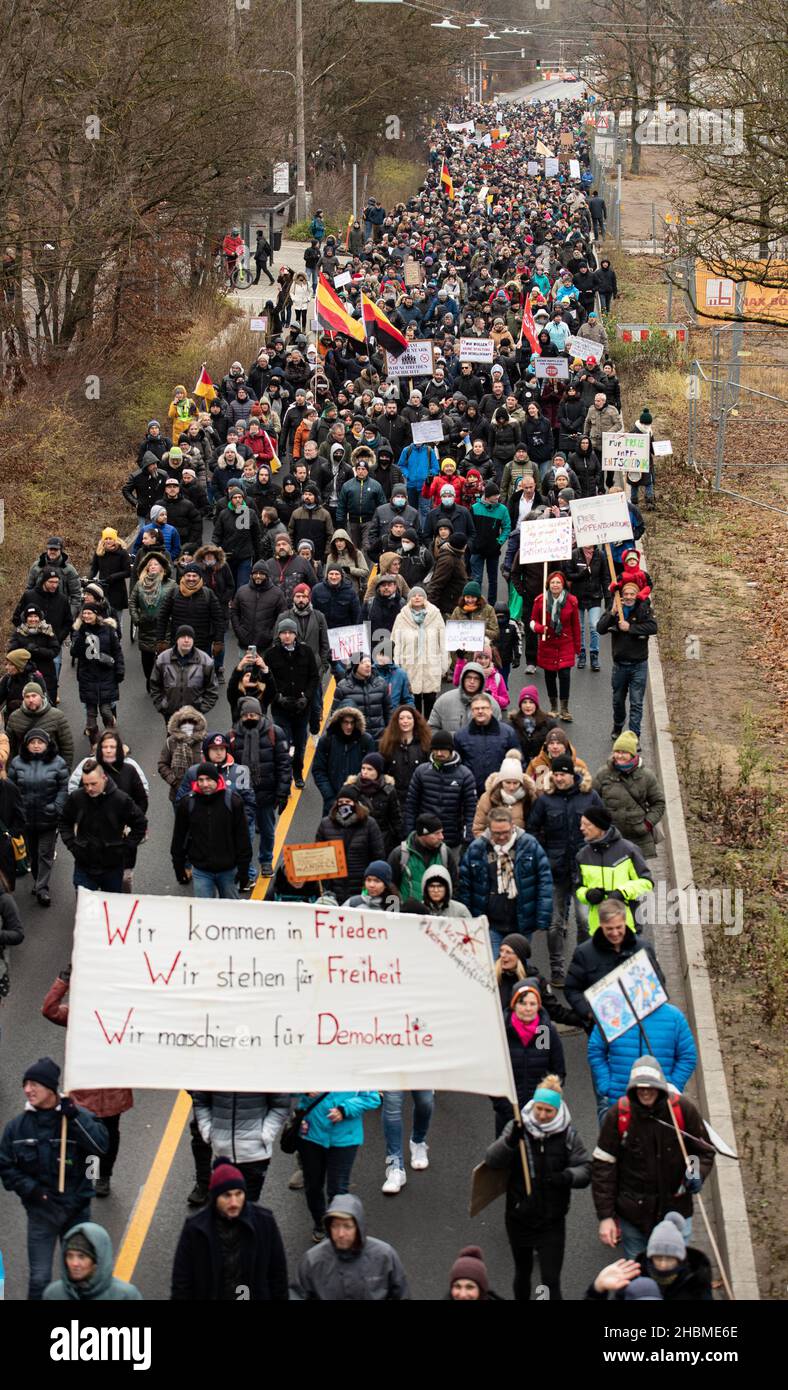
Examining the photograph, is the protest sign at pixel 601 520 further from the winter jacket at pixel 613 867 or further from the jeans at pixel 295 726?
the winter jacket at pixel 613 867

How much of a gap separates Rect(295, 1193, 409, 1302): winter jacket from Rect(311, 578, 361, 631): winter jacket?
31.7 feet

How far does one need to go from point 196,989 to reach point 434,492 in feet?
41.4

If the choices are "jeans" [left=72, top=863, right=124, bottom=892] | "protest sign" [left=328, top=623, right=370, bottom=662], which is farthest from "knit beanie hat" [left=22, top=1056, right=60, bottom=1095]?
"protest sign" [left=328, top=623, right=370, bottom=662]

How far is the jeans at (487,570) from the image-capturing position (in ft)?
66.3

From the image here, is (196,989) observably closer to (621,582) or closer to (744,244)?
(621,582)

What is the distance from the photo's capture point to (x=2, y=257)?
1071 inches

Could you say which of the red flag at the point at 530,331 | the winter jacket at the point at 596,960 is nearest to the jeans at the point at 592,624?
the winter jacket at the point at 596,960

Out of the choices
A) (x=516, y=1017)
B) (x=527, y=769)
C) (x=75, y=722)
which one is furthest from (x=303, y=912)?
(x=75, y=722)

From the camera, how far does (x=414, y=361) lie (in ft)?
88.6

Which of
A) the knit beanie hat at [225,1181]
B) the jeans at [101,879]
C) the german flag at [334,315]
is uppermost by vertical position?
the german flag at [334,315]

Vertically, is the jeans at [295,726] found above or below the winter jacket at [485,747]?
below

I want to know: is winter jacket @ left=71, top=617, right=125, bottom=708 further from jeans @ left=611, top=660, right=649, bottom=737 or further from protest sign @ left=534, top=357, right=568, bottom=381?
protest sign @ left=534, top=357, right=568, bottom=381

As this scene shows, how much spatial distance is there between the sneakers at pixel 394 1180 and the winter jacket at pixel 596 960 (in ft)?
4.05

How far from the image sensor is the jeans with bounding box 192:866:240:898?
12.4 metres
